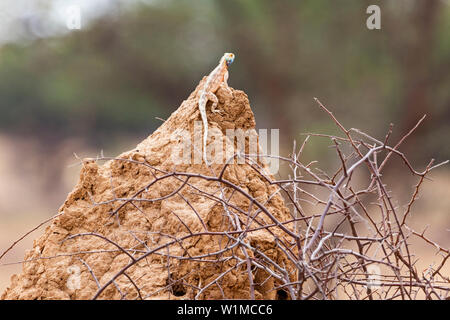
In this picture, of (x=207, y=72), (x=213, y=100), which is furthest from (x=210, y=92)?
(x=207, y=72)

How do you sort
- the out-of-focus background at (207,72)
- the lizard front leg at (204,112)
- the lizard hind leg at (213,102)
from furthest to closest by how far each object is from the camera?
the out-of-focus background at (207,72)
the lizard hind leg at (213,102)
the lizard front leg at (204,112)

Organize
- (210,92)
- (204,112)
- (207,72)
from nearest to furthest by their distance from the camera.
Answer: (204,112) < (210,92) < (207,72)

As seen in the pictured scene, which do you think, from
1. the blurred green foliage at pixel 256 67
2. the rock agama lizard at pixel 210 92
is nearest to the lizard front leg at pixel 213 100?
the rock agama lizard at pixel 210 92

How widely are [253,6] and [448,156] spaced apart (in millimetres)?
2111

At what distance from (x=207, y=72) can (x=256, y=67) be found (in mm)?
440

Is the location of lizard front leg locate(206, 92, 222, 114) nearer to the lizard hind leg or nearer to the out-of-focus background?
the lizard hind leg

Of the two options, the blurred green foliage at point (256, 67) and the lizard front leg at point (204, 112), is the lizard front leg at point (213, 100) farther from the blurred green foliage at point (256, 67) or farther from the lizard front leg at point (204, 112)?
the blurred green foliage at point (256, 67)

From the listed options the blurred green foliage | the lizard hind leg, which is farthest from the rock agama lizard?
the blurred green foliage

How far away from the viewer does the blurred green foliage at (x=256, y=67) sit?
4.93m

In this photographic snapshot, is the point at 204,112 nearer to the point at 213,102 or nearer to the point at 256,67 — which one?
the point at 213,102

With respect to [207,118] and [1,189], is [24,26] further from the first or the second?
[207,118]

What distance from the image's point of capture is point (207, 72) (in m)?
4.93

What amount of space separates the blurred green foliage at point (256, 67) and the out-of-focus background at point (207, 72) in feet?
0.03

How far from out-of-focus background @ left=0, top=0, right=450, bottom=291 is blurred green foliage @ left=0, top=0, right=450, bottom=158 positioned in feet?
0.03
